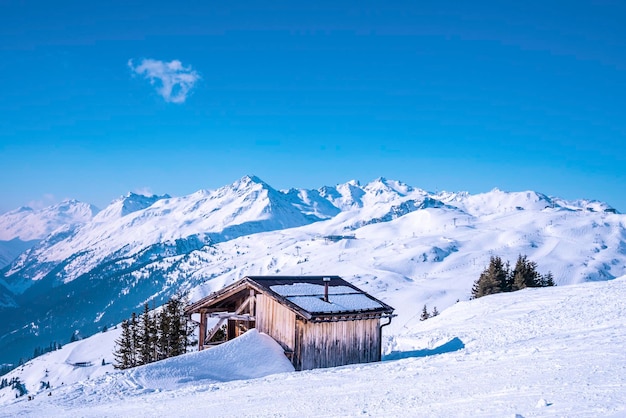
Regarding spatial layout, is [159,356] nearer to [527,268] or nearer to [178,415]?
[178,415]

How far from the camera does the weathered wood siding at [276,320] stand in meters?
23.5

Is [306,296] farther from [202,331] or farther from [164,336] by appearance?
[164,336]

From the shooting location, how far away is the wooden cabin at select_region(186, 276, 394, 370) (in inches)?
907

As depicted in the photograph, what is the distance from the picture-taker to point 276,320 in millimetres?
24453

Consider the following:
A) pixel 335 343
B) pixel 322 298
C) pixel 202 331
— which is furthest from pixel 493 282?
pixel 202 331

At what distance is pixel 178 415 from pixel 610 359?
1104 cm

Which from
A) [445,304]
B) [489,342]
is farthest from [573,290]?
[445,304]

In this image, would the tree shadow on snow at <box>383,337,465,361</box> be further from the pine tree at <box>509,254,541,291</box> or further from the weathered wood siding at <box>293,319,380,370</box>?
the pine tree at <box>509,254,541,291</box>

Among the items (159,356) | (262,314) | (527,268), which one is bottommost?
(159,356)

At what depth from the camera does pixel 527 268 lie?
66.2 metres

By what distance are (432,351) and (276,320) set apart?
8526 mm

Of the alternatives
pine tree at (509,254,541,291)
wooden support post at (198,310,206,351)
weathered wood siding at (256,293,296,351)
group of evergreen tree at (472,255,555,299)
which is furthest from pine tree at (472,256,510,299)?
weathered wood siding at (256,293,296,351)

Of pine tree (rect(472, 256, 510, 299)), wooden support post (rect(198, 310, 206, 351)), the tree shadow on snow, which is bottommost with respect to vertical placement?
the tree shadow on snow

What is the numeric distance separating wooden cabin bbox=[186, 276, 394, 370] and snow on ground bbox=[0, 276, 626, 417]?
3.85 feet
